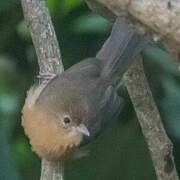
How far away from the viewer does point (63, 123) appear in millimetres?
3086

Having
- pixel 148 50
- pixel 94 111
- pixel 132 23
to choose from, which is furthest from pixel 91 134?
pixel 132 23

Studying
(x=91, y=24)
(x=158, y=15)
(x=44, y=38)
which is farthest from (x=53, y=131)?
(x=158, y=15)

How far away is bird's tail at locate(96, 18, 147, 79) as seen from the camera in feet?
10.2

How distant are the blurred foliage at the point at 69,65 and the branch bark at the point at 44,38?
1.26 ft

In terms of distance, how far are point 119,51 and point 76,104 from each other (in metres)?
0.41

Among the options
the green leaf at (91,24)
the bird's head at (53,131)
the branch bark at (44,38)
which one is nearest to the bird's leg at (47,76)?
the branch bark at (44,38)

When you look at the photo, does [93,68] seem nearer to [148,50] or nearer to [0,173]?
[148,50]

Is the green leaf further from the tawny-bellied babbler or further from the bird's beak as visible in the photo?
the bird's beak

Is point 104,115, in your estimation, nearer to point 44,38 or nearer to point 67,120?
point 67,120

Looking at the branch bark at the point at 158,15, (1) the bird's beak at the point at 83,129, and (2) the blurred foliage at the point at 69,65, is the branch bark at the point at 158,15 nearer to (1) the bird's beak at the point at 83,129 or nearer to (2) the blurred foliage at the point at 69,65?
(1) the bird's beak at the point at 83,129

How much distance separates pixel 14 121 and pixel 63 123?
0.50 meters

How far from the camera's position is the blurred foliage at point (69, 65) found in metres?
3.27

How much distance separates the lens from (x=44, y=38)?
2.82 metres

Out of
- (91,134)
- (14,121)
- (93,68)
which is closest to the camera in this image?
(91,134)
